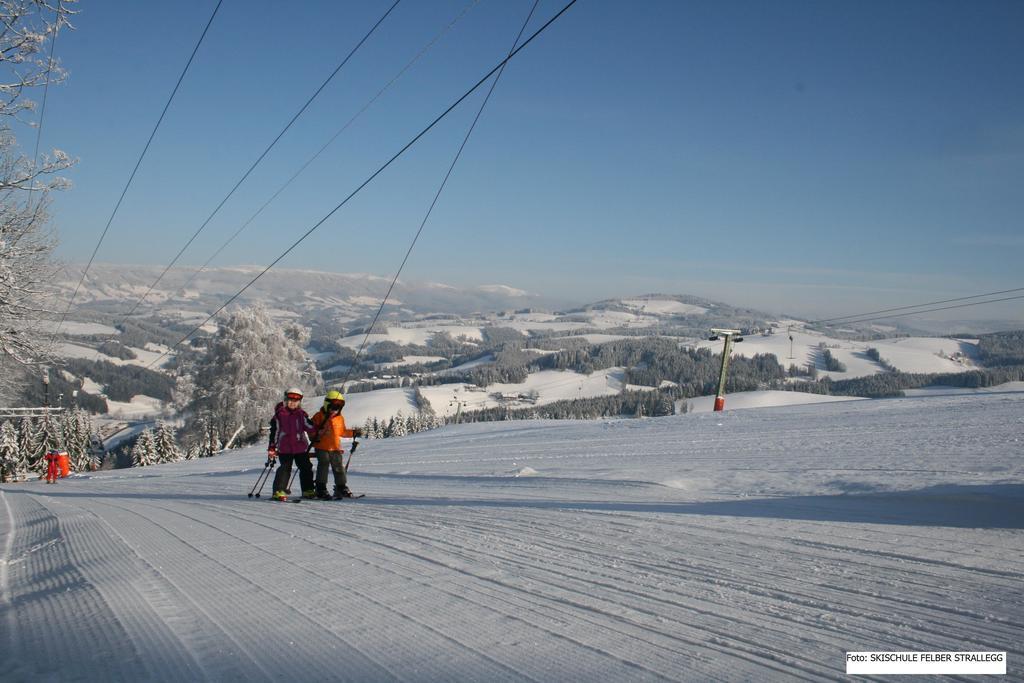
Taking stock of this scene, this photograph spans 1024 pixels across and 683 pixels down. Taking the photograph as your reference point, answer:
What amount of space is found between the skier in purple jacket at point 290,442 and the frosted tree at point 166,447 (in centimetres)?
4353

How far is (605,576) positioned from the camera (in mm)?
4480

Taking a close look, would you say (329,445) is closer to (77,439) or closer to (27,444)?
(27,444)

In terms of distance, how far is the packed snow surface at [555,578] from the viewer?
3203mm

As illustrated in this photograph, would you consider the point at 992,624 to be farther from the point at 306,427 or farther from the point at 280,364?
the point at 280,364

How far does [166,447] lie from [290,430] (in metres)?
44.7

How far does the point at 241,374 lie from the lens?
37.8 metres

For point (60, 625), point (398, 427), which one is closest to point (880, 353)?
point (398, 427)

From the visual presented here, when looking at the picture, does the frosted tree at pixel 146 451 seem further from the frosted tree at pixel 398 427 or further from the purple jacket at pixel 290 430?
the purple jacket at pixel 290 430

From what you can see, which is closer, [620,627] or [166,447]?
[620,627]

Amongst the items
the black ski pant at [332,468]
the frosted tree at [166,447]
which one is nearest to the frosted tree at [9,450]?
the frosted tree at [166,447]

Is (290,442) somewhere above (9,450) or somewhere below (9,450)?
above

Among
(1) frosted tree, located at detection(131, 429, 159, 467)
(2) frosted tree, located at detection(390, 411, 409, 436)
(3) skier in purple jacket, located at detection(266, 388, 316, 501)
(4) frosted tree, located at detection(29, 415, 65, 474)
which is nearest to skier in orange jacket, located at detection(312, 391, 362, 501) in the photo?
(3) skier in purple jacket, located at detection(266, 388, 316, 501)

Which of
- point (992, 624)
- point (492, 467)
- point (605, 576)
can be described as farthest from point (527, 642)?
point (492, 467)

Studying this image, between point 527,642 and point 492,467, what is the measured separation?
9221mm
